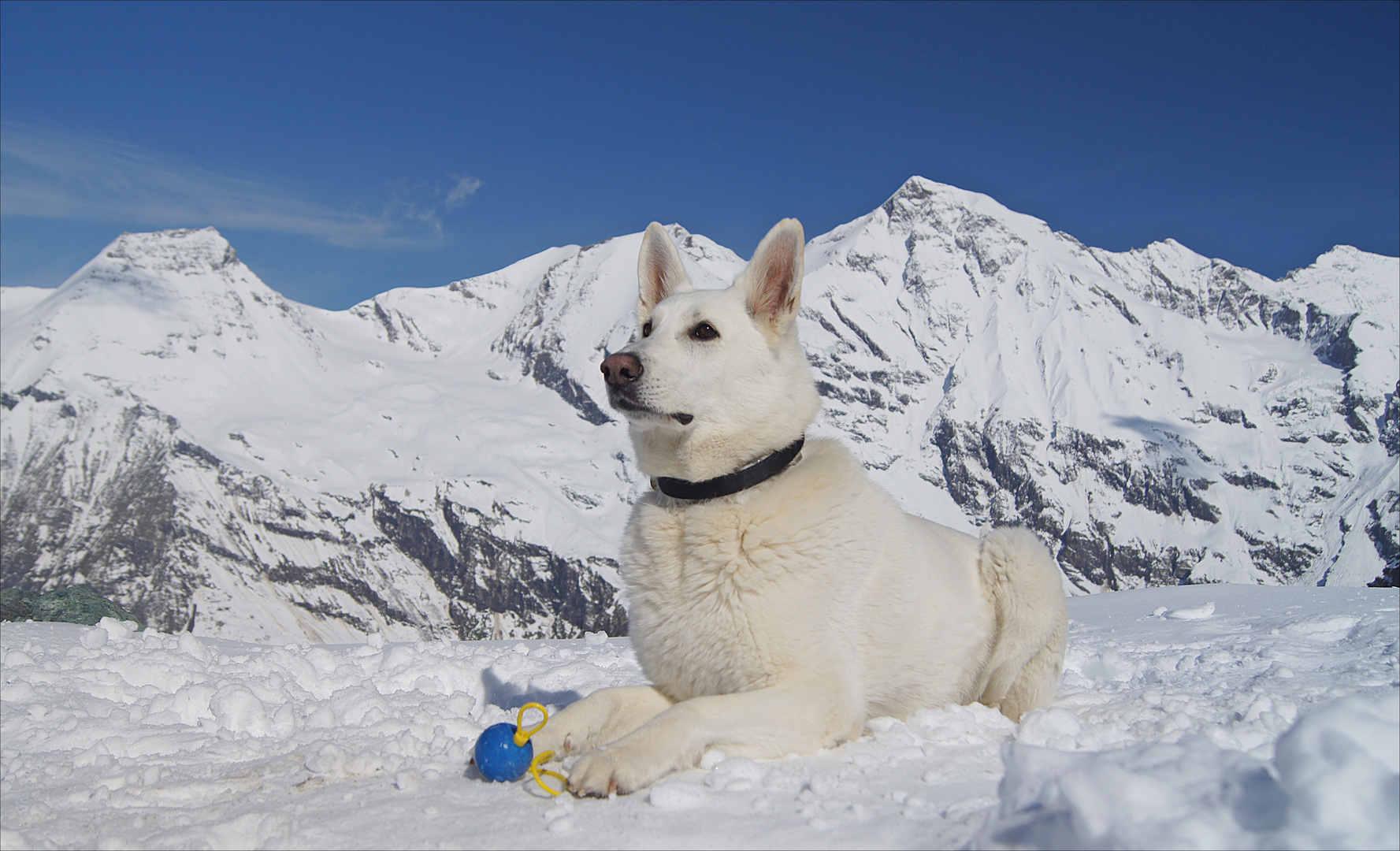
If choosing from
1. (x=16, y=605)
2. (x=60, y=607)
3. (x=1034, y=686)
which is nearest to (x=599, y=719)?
(x=1034, y=686)

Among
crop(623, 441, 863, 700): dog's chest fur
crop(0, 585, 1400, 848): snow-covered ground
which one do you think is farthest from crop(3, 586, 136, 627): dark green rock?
crop(623, 441, 863, 700): dog's chest fur

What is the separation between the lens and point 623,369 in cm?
434

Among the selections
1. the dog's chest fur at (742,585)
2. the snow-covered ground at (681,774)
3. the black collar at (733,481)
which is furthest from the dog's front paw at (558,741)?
the black collar at (733,481)

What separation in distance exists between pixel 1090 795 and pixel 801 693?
1.89 m

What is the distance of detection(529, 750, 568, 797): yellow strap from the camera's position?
10.9 ft

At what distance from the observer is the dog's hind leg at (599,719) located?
158 inches

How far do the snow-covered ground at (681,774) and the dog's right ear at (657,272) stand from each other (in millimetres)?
3162

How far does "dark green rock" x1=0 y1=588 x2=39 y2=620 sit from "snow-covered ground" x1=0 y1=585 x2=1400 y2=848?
323 centimetres

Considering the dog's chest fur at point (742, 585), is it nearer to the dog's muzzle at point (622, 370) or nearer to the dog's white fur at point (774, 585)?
the dog's white fur at point (774, 585)

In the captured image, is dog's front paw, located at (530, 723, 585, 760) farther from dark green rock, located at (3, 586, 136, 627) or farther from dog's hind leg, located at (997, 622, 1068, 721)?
dark green rock, located at (3, 586, 136, 627)

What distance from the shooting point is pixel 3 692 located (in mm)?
5637

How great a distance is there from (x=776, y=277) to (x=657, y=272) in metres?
1.16

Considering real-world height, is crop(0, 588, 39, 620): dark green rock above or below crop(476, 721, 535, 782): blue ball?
above

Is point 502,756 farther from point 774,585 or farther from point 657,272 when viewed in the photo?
point 657,272
